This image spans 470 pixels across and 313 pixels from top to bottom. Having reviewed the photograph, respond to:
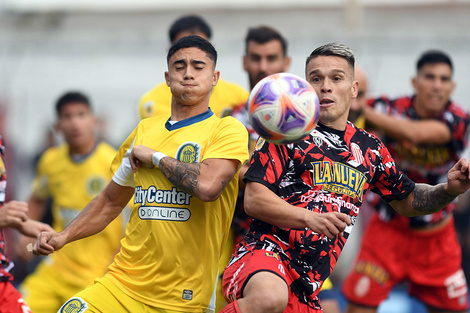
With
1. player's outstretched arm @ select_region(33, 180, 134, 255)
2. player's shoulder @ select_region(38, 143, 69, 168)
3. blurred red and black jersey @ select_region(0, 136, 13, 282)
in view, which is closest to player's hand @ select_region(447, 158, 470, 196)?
player's outstretched arm @ select_region(33, 180, 134, 255)

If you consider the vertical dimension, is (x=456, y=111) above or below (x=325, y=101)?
below

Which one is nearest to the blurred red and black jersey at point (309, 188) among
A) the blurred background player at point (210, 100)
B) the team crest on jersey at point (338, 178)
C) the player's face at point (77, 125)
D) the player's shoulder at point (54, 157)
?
the team crest on jersey at point (338, 178)

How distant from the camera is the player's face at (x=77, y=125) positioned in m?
8.75

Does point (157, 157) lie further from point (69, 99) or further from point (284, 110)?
point (69, 99)

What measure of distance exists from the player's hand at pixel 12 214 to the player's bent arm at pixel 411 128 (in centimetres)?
354

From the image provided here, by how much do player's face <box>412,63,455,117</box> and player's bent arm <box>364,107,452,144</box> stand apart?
7.9 inches

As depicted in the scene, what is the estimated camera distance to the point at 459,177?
486 centimetres

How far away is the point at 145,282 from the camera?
4.90m

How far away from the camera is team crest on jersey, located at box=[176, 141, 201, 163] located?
193 inches

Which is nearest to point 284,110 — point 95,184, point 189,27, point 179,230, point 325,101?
point 325,101

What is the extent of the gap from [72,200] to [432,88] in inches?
169

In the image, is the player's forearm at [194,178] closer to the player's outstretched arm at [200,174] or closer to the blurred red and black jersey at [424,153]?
the player's outstretched arm at [200,174]

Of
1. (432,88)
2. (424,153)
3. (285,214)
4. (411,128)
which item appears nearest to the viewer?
(285,214)

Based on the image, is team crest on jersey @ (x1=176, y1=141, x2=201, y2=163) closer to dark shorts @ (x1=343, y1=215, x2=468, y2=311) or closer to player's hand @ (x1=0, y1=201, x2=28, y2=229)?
player's hand @ (x1=0, y1=201, x2=28, y2=229)
